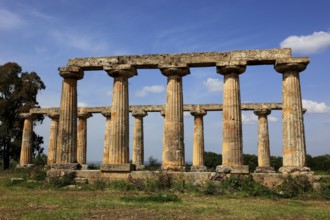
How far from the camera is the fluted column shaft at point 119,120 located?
22.9 metres

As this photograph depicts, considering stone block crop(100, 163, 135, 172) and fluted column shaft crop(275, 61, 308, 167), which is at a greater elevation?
fluted column shaft crop(275, 61, 308, 167)

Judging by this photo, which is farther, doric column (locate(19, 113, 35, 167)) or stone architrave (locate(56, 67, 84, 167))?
doric column (locate(19, 113, 35, 167))

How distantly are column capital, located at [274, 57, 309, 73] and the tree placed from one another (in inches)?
1414

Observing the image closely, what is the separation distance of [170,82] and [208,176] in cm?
668

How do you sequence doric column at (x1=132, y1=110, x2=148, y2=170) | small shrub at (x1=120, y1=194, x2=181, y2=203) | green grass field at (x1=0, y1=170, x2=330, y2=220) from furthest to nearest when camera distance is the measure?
doric column at (x1=132, y1=110, x2=148, y2=170), small shrub at (x1=120, y1=194, x2=181, y2=203), green grass field at (x1=0, y1=170, x2=330, y2=220)

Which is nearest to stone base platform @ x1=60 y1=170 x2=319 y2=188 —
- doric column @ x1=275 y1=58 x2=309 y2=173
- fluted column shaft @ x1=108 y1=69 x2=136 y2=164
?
fluted column shaft @ x1=108 y1=69 x2=136 y2=164

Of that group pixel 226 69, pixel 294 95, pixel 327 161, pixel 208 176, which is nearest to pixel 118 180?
pixel 208 176

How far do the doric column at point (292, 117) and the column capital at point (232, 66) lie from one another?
208 centimetres

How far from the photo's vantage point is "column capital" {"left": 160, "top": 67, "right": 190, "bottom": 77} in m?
22.7

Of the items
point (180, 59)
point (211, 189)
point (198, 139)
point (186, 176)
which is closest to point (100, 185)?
point (186, 176)

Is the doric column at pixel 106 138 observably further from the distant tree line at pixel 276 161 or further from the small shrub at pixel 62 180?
the distant tree line at pixel 276 161

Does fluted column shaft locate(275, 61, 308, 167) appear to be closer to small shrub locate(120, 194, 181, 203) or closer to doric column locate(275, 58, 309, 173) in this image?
doric column locate(275, 58, 309, 173)

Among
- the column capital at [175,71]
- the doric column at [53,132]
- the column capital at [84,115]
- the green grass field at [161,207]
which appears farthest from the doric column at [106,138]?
the green grass field at [161,207]

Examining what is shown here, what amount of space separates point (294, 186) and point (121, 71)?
505 inches
